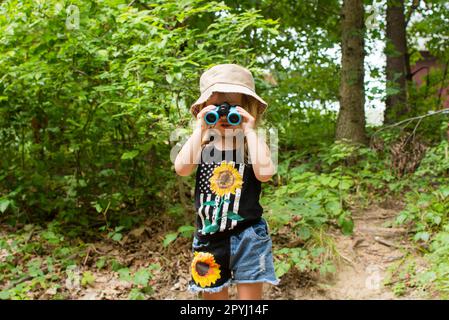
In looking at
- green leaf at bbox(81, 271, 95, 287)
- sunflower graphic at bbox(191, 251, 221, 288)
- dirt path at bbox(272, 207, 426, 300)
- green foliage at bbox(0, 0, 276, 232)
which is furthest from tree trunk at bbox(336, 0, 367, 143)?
sunflower graphic at bbox(191, 251, 221, 288)

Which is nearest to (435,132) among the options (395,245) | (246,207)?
(395,245)

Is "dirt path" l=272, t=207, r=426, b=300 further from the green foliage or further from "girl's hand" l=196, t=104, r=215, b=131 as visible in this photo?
"girl's hand" l=196, t=104, r=215, b=131

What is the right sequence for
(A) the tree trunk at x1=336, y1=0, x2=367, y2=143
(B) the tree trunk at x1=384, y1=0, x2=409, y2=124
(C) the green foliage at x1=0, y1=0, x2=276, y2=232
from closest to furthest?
(C) the green foliage at x1=0, y1=0, x2=276, y2=232 < (A) the tree trunk at x1=336, y1=0, x2=367, y2=143 < (B) the tree trunk at x1=384, y1=0, x2=409, y2=124

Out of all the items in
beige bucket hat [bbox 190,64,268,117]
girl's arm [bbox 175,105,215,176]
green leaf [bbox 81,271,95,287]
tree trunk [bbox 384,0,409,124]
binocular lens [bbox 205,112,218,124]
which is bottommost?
green leaf [bbox 81,271,95,287]

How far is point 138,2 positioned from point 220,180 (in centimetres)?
291

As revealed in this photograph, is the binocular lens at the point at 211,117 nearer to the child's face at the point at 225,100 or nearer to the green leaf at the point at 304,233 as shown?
the child's face at the point at 225,100

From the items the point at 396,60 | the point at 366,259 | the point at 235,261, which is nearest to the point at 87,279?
the point at 235,261

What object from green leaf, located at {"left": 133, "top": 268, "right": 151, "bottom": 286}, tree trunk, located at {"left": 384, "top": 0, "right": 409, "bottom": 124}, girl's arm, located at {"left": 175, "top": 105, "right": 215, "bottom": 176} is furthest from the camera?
tree trunk, located at {"left": 384, "top": 0, "right": 409, "bottom": 124}

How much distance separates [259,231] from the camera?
2.42 meters

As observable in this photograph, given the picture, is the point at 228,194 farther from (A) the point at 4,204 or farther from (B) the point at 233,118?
(A) the point at 4,204

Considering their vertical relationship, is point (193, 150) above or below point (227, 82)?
below

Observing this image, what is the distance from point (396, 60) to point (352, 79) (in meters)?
2.17

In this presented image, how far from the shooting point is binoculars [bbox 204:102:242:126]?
7.60 ft

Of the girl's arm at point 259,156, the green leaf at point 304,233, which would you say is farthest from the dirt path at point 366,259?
the girl's arm at point 259,156
